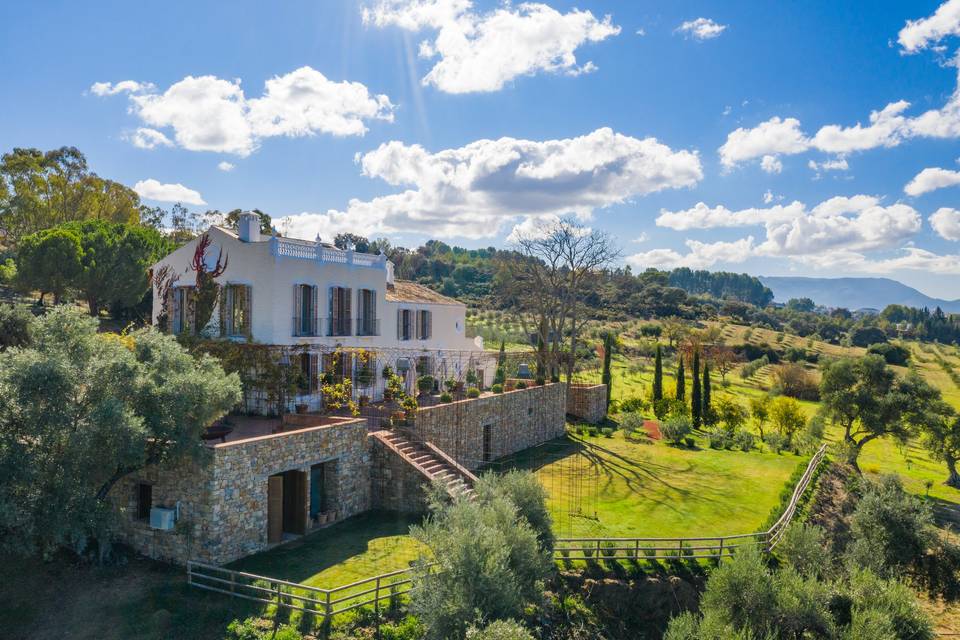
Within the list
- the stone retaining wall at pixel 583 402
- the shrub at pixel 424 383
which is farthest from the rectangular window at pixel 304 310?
the stone retaining wall at pixel 583 402

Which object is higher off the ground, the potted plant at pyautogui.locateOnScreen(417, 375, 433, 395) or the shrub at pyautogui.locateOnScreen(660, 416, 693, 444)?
the potted plant at pyautogui.locateOnScreen(417, 375, 433, 395)

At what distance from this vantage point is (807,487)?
2706 cm

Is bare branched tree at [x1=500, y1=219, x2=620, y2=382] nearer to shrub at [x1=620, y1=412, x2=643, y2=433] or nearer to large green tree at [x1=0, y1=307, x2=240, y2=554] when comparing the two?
shrub at [x1=620, y1=412, x2=643, y2=433]

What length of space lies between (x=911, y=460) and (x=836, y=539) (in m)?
23.5

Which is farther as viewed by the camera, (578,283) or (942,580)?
(578,283)

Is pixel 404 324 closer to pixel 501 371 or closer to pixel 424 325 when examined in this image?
pixel 424 325

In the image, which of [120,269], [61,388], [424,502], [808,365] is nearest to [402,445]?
[424,502]

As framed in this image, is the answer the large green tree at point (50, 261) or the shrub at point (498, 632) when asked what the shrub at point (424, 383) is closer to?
the shrub at point (498, 632)

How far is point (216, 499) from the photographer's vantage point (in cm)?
1428

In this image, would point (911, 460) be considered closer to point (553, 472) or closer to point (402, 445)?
point (553, 472)

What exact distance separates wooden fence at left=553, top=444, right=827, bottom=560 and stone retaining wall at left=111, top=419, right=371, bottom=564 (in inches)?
319

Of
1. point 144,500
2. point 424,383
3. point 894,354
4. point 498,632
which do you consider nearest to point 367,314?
point 424,383

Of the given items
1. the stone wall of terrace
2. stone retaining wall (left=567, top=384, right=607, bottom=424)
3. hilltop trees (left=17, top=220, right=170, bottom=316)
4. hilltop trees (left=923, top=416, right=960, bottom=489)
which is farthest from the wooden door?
hilltop trees (left=923, top=416, right=960, bottom=489)

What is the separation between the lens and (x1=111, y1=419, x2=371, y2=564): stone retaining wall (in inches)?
562
